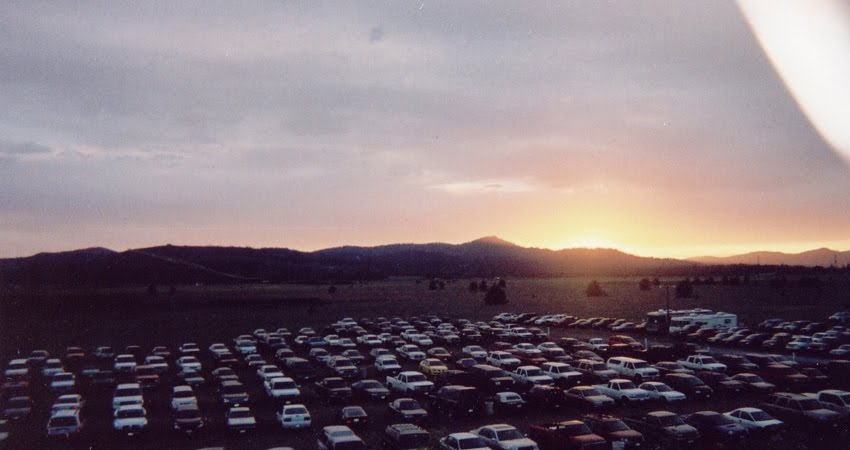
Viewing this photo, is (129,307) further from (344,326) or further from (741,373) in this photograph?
(741,373)

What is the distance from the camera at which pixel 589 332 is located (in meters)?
60.0

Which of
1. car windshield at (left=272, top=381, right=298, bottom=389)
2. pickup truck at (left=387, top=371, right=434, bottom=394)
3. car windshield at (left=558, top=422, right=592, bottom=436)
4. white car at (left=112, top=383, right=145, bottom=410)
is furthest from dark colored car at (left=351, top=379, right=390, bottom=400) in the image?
car windshield at (left=558, top=422, right=592, bottom=436)

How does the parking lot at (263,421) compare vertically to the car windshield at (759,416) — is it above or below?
below

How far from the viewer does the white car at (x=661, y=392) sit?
3014cm

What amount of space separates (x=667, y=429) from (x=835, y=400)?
8.69 meters

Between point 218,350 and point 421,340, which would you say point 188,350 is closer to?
point 218,350

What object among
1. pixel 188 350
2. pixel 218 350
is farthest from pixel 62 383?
pixel 188 350

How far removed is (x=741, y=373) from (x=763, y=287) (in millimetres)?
96721

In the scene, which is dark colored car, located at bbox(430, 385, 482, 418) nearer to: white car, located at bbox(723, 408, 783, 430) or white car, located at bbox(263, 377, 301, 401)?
white car, located at bbox(263, 377, 301, 401)

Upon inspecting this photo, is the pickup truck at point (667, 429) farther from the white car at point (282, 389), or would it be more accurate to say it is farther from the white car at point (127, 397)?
the white car at point (127, 397)

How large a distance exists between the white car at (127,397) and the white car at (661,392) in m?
21.6

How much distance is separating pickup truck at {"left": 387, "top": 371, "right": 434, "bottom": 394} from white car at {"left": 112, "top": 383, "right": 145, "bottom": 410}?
11.3 meters

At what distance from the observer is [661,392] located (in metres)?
30.5

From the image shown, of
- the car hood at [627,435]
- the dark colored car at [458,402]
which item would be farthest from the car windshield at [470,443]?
the dark colored car at [458,402]
